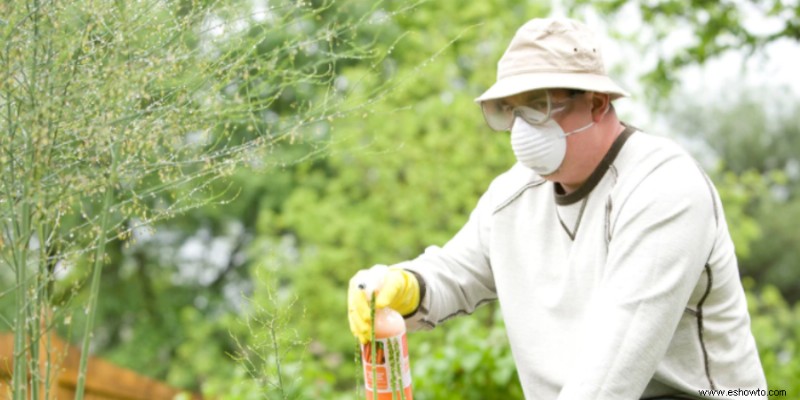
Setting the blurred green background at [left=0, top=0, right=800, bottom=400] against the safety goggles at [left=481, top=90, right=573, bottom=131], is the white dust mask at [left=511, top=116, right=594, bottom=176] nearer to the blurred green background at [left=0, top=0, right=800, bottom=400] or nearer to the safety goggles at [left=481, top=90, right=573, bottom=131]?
the safety goggles at [left=481, top=90, right=573, bottom=131]

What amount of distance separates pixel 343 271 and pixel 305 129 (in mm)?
8153

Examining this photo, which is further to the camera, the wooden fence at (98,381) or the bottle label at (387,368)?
the wooden fence at (98,381)

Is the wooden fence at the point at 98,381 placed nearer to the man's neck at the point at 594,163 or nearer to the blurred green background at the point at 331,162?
the blurred green background at the point at 331,162

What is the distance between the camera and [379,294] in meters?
2.44

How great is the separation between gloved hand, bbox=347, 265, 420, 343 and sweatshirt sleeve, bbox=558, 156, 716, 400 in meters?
0.46

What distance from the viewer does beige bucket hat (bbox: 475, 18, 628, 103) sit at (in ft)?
7.45

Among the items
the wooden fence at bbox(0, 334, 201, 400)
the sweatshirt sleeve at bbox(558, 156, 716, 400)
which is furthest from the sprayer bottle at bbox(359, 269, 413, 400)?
the wooden fence at bbox(0, 334, 201, 400)

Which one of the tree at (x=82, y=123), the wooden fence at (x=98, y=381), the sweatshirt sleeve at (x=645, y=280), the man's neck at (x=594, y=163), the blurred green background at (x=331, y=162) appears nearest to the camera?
the tree at (x=82, y=123)

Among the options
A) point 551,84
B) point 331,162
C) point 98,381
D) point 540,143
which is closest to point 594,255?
point 540,143

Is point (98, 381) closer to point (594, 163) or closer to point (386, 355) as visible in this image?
point (386, 355)

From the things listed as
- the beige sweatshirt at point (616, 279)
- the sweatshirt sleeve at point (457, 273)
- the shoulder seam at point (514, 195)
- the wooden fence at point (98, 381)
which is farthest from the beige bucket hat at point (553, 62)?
the wooden fence at point (98, 381)

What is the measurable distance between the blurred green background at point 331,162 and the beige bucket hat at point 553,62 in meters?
0.23

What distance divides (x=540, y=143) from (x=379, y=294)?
51 centimetres

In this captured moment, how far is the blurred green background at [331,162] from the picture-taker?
196 centimetres
